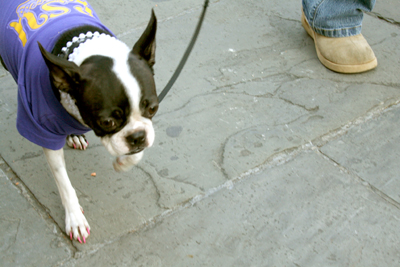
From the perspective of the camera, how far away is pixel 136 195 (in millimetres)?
2516

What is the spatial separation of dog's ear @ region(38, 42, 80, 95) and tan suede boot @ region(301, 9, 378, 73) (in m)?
2.52

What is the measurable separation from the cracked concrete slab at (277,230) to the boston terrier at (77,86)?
418 mm

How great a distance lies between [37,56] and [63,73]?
1.12 feet

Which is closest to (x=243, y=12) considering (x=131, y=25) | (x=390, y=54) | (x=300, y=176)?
(x=131, y=25)

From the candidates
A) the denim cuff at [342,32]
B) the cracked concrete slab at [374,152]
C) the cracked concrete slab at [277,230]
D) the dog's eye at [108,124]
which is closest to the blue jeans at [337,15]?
the denim cuff at [342,32]

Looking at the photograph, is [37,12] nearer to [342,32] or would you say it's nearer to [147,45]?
[147,45]

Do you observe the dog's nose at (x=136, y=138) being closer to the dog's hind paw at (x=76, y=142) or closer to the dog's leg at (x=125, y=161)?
the dog's leg at (x=125, y=161)

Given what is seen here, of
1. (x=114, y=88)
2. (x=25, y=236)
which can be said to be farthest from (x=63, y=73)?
(x=25, y=236)

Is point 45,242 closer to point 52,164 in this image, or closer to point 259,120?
point 52,164

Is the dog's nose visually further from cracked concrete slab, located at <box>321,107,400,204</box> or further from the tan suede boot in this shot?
the tan suede boot

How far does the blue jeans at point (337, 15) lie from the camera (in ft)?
12.1

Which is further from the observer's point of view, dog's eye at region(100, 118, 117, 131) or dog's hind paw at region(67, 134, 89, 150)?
dog's hind paw at region(67, 134, 89, 150)

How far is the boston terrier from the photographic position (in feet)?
6.23

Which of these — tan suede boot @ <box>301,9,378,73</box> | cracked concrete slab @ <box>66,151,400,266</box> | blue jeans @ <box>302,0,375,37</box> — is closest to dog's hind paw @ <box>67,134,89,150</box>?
cracked concrete slab @ <box>66,151,400,266</box>
